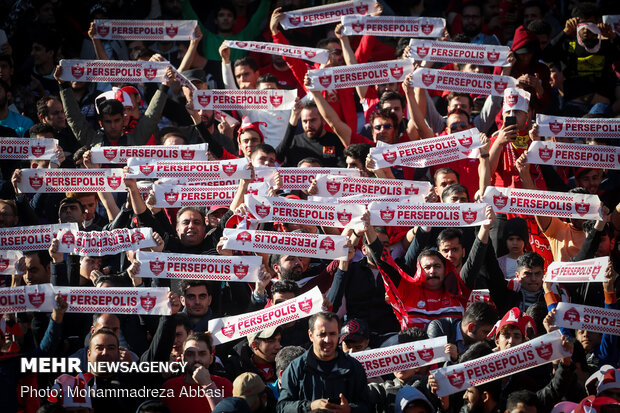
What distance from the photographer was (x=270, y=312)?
28.5ft

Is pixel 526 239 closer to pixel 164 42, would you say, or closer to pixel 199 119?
pixel 199 119

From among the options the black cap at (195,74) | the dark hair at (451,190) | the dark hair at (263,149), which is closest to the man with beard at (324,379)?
the dark hair at (451,190)

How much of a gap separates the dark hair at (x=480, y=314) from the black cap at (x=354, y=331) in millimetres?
835

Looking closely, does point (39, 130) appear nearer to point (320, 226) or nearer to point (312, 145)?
point (312, 145)

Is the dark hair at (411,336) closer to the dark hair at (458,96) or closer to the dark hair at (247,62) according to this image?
the dark hair at (458,96)

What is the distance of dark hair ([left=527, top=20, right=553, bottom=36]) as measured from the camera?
12.8 meters

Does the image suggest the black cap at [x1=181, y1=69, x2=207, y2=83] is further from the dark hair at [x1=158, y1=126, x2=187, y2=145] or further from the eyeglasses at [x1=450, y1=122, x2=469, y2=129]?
the eyeglasses at [x1=450, y1=122, x2=469, y2=129]

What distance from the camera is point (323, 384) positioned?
7801mm

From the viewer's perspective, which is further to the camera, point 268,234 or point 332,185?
point 332,185

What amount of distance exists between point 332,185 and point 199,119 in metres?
2.04

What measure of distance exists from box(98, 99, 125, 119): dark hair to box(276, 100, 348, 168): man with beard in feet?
5.61

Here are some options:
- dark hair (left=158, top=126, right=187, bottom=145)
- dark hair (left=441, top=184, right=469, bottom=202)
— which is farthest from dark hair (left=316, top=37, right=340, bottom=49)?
dark hair (left=441, top=184, right=469, bottom=202)

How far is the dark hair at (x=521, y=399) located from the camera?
7.77m

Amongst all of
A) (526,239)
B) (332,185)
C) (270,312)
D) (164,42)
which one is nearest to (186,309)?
(270,312)
